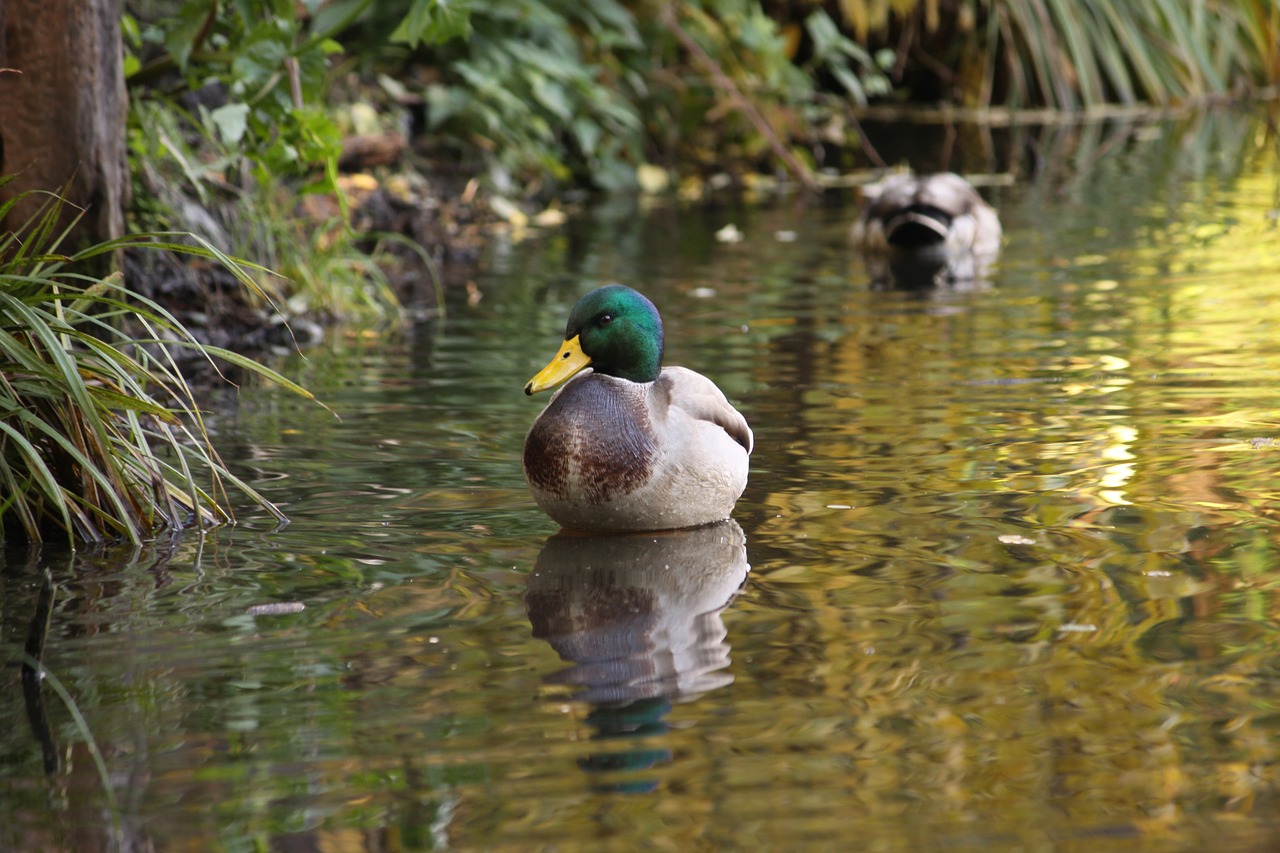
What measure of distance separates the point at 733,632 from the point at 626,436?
86cm

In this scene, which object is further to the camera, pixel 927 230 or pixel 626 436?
pixel 927 230

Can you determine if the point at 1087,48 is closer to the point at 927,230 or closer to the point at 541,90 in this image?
the point at 541,90

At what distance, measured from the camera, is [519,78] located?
13633 millimetres

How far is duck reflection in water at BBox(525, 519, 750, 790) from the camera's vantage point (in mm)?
3529

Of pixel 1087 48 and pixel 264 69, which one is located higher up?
pixel 264 69

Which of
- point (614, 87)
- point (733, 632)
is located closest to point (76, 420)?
point (733, 632)

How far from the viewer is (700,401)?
197 inches

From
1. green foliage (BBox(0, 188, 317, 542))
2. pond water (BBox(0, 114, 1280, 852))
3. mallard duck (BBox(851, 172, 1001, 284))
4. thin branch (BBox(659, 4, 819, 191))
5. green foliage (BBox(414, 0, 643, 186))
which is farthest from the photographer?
green foliage (BBox(414, 0, 643, 186))

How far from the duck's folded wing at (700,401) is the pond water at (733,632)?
0.26m

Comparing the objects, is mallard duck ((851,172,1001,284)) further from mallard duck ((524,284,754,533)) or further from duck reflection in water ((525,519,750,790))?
duck reflection in water ((525,519,750,790))

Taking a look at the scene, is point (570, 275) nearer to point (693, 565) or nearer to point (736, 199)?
point (736, 199)

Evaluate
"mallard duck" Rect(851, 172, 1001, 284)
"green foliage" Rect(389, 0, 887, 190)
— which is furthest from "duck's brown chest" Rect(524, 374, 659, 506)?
"green foliage" Rect(389, 0, 887, 190)

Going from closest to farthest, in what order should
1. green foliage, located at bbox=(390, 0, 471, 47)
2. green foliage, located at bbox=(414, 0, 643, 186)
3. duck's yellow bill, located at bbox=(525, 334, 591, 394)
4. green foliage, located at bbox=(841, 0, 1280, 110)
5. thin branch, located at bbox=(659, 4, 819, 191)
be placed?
duck's yellow bill, located at bbox=(525, 334, 591, 394) < green foliage, located at bbox=(390, 0, 471, 47) < thin branch, located at bbox=(659, 4, 819, 191) < green foliage, located at bbox=(414, 0, 643, 186) < green foliage, located at bbox=(841, 0, 1280, 110)

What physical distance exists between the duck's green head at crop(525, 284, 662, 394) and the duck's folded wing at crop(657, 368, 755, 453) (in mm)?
86
